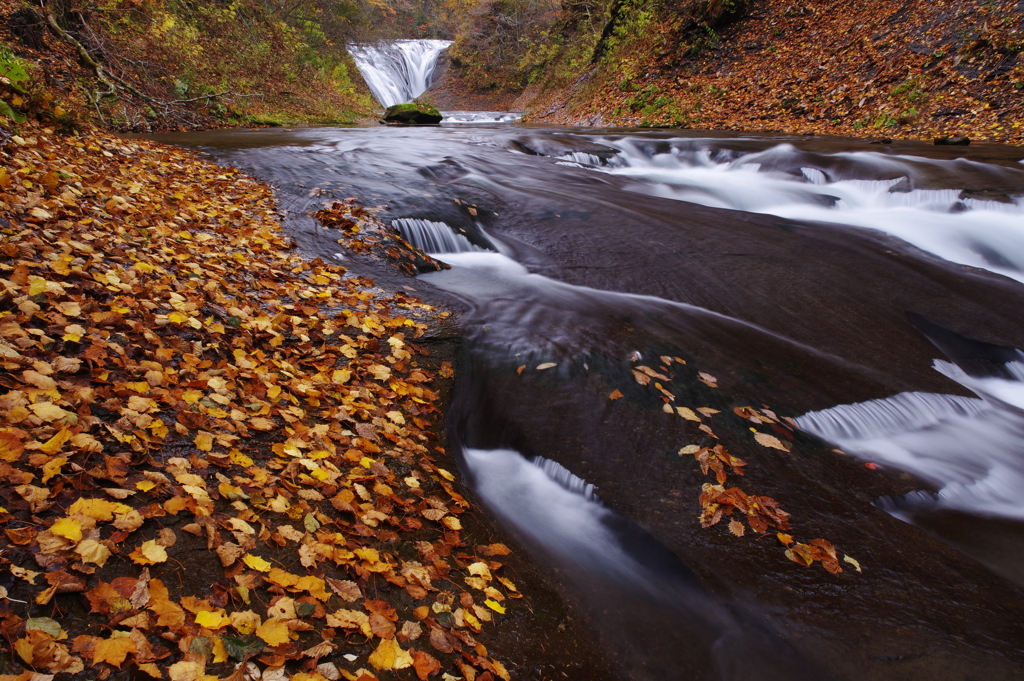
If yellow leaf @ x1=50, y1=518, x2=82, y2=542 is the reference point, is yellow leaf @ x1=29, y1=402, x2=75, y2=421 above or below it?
above

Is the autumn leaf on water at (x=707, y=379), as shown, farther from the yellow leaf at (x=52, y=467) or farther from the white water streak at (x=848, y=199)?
the white water streak at (x=848, y=199)

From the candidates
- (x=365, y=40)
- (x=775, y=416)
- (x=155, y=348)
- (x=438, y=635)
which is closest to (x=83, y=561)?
(x=438, y=635)

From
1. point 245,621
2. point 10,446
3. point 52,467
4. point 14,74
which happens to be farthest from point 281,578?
point 14,74

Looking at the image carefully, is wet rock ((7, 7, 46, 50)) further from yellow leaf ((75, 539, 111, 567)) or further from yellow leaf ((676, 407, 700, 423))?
yellow leaf ((676, 407, 700, 423))

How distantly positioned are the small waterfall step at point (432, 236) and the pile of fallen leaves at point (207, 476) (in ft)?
7.08

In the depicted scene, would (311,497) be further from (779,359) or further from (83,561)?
(779,359)

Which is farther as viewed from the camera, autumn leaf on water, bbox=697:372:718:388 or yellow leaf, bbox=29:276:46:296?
autumn leaf on water, bbox=697:372:718:388

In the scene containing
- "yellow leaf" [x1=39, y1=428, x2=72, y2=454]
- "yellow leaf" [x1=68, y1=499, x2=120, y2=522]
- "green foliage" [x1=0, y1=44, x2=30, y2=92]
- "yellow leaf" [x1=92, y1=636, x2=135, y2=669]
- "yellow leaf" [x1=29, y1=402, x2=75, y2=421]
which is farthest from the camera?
"green foliage" [x1=0, y1=44, x2=30, y2=92]

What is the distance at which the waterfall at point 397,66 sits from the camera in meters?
31.6

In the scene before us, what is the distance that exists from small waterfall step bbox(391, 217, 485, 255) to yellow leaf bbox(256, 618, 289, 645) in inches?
196

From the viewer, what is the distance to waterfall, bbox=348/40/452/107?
31.6m

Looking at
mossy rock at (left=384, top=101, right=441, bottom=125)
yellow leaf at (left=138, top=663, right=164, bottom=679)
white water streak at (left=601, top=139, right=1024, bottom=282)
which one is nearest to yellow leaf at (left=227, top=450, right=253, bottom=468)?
yellow leaf at (left=138, top=663, right=164, bottom=679)

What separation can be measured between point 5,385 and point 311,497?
1387mm

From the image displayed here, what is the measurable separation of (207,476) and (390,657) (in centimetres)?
118
